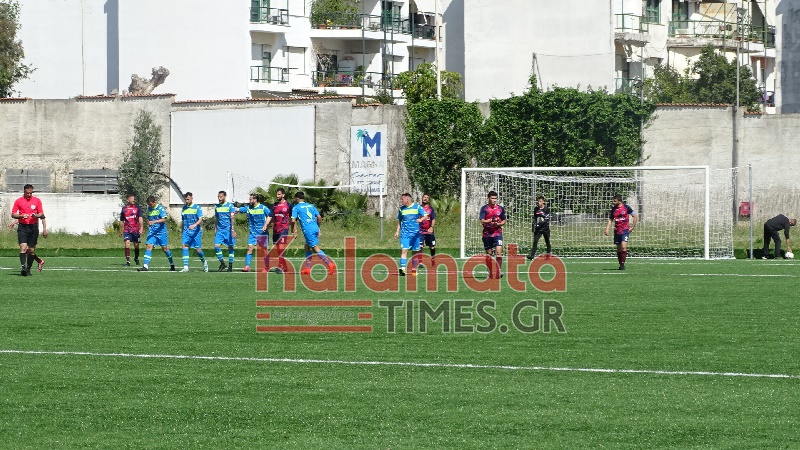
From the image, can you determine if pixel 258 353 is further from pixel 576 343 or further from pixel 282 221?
pixel 282 221

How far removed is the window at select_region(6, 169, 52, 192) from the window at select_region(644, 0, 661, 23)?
32.0 m

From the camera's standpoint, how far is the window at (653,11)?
2491 inches

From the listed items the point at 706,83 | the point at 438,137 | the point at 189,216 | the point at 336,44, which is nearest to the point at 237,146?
the point at 438,137

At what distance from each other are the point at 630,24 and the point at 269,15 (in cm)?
1817

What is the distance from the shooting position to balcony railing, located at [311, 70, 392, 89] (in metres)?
64.1

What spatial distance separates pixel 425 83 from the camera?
55.9m

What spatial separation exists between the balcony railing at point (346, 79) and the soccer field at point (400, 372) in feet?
150

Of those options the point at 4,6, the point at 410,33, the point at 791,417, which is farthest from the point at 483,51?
the point at 791,417

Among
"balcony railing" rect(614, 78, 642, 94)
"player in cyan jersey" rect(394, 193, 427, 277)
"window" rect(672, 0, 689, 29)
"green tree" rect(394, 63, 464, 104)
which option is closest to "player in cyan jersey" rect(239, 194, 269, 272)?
"player in cyan jersey" rect(394, 193, 427, 277)

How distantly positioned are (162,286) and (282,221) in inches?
278

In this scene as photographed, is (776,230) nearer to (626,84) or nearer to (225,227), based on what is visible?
(225,227)

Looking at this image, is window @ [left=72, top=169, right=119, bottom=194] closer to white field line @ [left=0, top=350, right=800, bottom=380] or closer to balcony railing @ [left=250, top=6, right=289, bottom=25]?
balcony railing @ [left=250, top=6, right=289, bottom=25]

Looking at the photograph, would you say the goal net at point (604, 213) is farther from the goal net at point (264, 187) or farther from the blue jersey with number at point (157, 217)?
the blue jersey with number at point (157, 217)

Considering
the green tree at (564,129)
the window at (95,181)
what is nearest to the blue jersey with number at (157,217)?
the green tree at (564,129)
